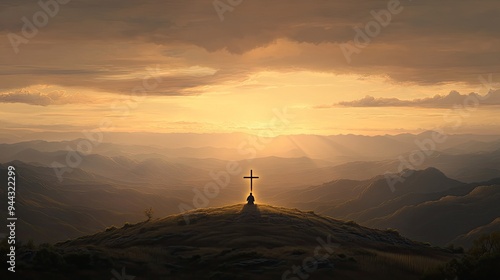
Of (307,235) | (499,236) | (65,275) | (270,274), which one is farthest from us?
(307,235)

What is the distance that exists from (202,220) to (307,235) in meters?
14.3

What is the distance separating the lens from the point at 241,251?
133 feet

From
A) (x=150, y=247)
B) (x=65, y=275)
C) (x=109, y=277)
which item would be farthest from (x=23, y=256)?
(x=150, y=247)

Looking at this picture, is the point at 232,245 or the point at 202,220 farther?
the point at 202,220

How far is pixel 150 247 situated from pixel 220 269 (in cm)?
1252

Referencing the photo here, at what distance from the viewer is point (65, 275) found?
3206 centimetres

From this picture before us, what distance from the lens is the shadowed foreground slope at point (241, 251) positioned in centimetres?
3478

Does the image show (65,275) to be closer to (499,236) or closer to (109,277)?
(109,277)

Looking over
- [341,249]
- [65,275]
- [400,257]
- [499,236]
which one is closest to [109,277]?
[65,275]

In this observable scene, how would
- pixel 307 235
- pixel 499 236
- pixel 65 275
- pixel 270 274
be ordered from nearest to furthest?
pixel 65 275 < pixel 270 274 < pixel 499 236 < pixel 307 235

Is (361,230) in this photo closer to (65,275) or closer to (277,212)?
(277,212)

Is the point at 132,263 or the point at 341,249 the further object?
the point at 341,249

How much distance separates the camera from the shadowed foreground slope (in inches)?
1369

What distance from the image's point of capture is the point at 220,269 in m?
36.0
